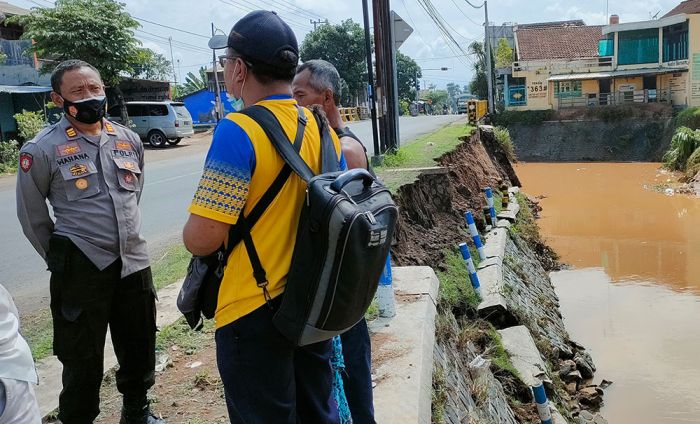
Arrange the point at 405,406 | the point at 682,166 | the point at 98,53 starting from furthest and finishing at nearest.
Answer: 1. the point at 682,166
2. the point at 98,53
3. the point at 405,406

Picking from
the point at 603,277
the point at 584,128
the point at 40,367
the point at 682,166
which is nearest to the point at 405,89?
the point at 584,128

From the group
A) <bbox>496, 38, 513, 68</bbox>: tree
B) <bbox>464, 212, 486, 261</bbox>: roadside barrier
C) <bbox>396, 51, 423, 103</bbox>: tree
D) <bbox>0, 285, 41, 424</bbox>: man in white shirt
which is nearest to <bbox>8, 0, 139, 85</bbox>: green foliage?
<bbox>464, 212, 486, 261</bbox>: roadside barrier

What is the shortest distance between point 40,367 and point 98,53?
69.6ft

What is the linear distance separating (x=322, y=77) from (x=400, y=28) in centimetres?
932

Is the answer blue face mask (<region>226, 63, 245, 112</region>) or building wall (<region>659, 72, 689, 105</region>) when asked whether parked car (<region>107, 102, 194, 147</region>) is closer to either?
blue face mask (<region>226, 63, 245, 112</region>)

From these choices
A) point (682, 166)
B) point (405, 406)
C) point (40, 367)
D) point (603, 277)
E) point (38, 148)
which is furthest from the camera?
point (682, 166)

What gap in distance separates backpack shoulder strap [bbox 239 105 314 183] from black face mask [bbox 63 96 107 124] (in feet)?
4.59

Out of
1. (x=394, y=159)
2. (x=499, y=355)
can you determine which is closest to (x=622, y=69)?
(x=394, y=159)

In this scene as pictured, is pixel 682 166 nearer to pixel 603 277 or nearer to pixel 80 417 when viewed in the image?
pixel 603 277

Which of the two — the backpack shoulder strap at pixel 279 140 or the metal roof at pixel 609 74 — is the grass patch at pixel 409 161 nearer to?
the backpack shoulder strap at pixel 279 140

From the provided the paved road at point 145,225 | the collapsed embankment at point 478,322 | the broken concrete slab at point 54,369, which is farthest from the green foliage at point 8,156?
the broken concrete slab at point 54,369

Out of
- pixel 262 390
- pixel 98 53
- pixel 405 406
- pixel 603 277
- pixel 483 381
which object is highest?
pixel 98 53

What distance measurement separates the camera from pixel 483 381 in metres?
5.27

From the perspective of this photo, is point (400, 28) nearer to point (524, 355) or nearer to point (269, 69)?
point (524, 355)
